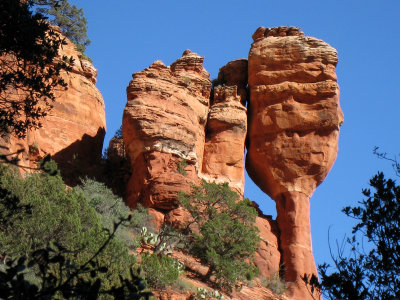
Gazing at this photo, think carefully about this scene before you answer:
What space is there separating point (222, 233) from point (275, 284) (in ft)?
17.5

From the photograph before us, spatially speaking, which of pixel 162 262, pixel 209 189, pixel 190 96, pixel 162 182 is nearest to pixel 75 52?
pixel 190 96

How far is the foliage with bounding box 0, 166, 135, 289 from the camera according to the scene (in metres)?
16.6

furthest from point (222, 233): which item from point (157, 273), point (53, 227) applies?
point (53, 227)

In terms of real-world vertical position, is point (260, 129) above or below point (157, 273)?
above

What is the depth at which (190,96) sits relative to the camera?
1287 inches

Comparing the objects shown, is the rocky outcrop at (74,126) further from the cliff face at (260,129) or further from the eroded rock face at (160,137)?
the cliff face at (260,129)

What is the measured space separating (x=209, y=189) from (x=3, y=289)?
21.3 meters

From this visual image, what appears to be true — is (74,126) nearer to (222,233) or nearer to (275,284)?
(222,233)

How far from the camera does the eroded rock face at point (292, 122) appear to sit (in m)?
33.1

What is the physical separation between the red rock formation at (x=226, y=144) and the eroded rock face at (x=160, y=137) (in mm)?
1182

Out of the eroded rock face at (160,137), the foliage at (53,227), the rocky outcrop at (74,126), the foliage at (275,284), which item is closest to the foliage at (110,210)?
the eroded rock face at (160,137)

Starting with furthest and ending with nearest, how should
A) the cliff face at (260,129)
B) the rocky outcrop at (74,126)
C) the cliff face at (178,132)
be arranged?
the rocky outcrop at (74,126)
the cliff face at (260,129)
the cliff face at (178,132)

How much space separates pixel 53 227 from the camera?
59.7ft

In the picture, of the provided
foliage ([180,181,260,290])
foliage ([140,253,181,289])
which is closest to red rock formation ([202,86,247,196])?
foliage ([180,181,260,290])
